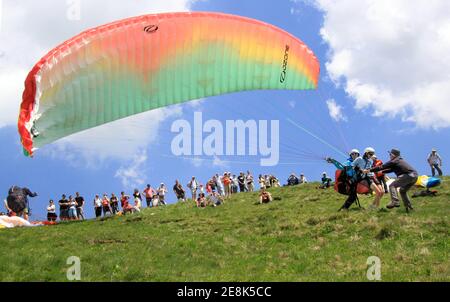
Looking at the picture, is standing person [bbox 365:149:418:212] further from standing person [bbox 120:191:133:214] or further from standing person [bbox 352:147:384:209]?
standing person [bbox 120:191:133:214]

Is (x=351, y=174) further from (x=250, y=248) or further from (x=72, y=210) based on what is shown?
(x=72, y=210)

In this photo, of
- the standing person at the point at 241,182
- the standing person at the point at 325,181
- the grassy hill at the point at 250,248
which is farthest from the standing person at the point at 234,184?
the grassy hill at the point at 250,248

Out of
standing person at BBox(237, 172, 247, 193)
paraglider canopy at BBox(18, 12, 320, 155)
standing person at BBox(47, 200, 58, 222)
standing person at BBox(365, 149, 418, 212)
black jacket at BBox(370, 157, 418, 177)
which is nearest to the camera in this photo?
paraglider canopy at BBox(18, 12, 320, 155)

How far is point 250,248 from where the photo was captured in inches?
515

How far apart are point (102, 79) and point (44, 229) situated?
7.25 metres

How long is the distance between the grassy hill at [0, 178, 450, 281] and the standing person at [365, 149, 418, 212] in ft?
1.48

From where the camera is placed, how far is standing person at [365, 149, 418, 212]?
50.9 feet

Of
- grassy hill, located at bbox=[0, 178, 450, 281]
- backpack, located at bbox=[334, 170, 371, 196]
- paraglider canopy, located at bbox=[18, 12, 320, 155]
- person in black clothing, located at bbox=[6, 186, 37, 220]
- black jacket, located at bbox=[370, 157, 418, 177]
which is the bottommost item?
grassy hill, located at bbox=[0, 178, 450, 281]

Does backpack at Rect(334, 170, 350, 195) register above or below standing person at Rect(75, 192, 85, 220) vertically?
above

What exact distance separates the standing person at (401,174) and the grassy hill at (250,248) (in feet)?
1.48

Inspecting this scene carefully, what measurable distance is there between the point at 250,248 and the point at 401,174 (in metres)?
5.74

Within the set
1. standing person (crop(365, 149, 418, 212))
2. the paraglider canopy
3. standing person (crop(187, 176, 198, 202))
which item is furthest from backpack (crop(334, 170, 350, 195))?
standing person (crop(187, 176, 198, 202))

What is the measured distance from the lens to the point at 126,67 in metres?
13.5
